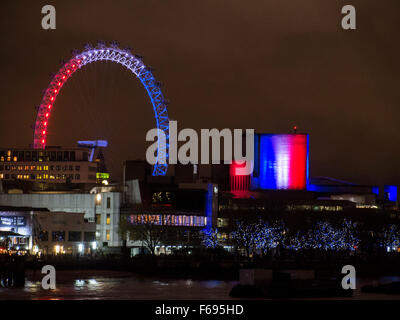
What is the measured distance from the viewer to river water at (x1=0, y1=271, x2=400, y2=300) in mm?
49875

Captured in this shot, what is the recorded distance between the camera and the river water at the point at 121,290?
49.9 m

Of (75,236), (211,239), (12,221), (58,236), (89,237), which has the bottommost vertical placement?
(211,239)

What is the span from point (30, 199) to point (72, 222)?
18.7 metres

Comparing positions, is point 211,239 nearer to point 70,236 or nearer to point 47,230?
point 70,236

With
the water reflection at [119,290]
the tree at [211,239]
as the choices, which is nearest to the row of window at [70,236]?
the tree at [211,239]

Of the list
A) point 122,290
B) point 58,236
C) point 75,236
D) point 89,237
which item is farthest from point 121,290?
point 89,237

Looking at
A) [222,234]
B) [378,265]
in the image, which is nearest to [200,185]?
[222,234]

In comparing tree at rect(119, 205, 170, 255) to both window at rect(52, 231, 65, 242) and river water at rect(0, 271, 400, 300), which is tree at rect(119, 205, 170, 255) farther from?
river water at rect(0, 271, 400, 300)

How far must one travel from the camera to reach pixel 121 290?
5553 centimetres

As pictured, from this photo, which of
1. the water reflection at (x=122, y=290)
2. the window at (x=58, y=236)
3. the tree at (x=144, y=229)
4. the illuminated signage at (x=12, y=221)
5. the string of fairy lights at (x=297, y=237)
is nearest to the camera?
the water reflection at (x=122, y=290)

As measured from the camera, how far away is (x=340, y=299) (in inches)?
1900

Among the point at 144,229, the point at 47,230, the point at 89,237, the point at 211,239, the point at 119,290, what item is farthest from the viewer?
the point at 211,239

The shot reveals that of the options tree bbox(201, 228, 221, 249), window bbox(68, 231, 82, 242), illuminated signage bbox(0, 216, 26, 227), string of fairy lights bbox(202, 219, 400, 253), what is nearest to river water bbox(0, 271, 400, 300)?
illuminated signage bbox(0, 216, 26, 227)

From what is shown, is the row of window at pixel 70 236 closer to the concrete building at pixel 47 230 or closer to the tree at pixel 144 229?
the concrete building at pixel 47 230
